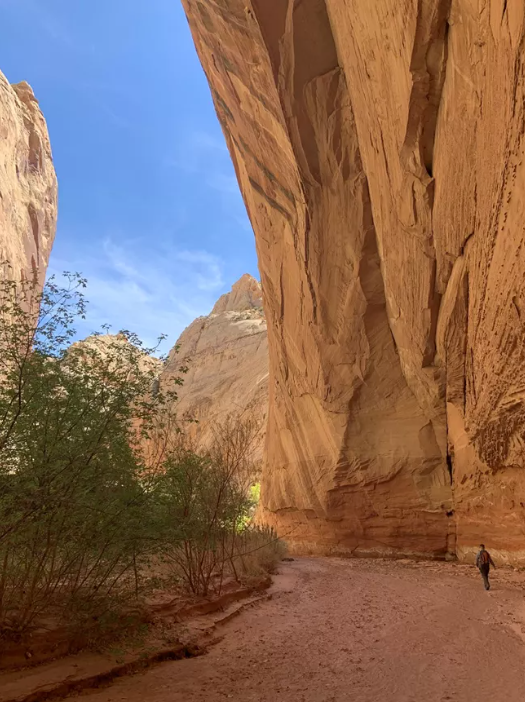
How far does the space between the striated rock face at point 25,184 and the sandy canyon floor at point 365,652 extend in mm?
21984

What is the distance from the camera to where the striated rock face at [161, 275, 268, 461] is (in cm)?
3875

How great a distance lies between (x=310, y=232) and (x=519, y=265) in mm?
10439

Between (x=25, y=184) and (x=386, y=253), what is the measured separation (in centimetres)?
2828

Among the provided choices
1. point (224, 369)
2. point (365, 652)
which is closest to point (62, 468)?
point (365, 652)

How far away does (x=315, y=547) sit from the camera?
19.1m

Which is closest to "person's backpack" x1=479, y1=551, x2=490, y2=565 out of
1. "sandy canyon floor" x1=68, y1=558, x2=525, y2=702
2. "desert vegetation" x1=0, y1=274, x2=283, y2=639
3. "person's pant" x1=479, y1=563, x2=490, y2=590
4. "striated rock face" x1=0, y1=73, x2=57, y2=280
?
"person's pant" x1=479, y1=563, x2=490, y2=590

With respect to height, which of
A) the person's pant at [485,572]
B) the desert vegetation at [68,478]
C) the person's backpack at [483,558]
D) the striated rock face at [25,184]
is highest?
the striated rock face at [25,184]

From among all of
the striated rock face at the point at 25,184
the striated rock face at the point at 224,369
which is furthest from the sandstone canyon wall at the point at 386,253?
the striated rock face at the point at 224,369

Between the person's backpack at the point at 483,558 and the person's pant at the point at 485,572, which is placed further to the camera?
the person's backpack at the point at 483,558

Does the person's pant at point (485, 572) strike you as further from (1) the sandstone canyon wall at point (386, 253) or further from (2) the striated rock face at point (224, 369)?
(2) the striated rock face at point (224, 369)

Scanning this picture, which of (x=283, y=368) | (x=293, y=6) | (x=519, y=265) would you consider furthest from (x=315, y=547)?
(x=293, y=6)

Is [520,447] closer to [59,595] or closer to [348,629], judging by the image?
[348,629]

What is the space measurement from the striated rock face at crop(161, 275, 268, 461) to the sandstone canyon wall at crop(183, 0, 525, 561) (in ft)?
51.8

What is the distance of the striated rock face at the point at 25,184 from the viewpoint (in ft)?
93.8
